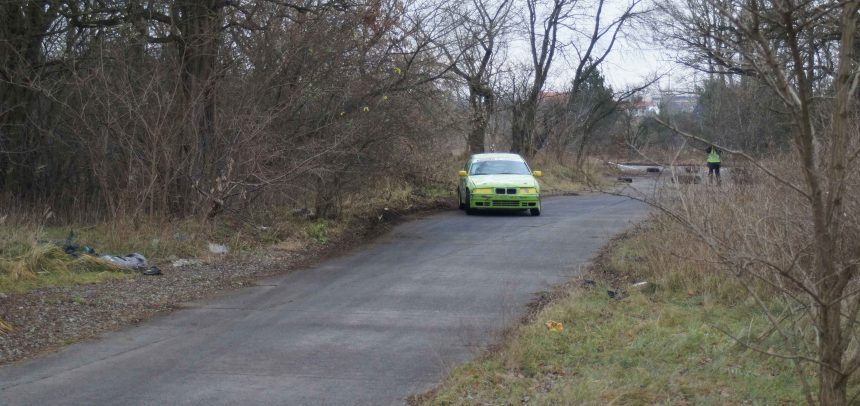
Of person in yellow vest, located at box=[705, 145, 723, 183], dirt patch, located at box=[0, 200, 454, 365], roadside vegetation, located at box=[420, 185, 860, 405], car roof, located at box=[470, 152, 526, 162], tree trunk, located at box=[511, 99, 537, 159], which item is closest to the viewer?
roadside vegetation, located at box=[420, 185, 860, 405]

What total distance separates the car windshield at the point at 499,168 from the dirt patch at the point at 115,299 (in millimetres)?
8376

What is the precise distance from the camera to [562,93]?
39.1 metres

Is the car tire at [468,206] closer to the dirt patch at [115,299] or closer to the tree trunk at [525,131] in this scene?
the dirt patch at [115,299]

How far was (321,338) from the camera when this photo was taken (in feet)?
27.8

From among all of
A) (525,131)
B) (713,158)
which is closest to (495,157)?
(713,158)

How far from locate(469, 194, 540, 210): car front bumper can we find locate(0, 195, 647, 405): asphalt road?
5.88 metres

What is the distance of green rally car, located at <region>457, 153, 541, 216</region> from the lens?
2075 centimetres

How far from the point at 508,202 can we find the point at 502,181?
1.93 feet

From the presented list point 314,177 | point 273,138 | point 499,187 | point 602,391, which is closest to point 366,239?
point 314,177

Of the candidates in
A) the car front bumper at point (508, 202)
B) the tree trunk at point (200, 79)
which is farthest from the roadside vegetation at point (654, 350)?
the car front bumper at point (508, 202)

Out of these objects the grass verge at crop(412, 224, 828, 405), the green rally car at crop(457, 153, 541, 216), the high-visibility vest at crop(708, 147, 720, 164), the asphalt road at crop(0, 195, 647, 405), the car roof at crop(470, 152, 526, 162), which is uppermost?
the car roof at crop(470, 152, 526, 162)

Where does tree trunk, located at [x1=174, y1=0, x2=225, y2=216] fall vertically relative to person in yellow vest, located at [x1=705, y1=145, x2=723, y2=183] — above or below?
above

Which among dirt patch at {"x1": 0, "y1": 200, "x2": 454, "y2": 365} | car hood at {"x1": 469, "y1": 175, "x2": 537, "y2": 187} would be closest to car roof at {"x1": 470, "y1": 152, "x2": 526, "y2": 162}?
car hood at {"x1": 469, "y1": 175, "x2": 537, "y2": 187}

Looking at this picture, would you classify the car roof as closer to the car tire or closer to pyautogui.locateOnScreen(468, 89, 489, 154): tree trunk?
the car tire
